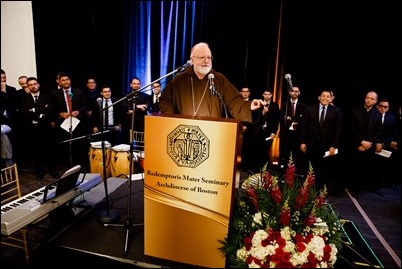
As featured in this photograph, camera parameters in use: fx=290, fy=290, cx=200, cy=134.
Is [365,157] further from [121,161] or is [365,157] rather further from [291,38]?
[121,161]

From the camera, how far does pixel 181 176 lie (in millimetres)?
1942

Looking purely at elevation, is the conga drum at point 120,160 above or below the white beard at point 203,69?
below

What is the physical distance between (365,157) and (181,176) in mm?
4165

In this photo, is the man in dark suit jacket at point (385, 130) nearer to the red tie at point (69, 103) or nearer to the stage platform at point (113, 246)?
the stage platform at point (113, 246)

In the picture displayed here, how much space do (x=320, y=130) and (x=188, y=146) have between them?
135 inches

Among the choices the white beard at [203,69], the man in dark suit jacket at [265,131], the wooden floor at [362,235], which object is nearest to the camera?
the wooden floor at [362,235]

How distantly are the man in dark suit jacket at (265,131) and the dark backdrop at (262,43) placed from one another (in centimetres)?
92

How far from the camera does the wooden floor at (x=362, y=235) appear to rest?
7.60ft

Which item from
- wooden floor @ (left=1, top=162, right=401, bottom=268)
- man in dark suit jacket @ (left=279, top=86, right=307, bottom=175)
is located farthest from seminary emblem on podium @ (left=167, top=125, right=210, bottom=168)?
man in dark suit jacket @ (left=279, top=86, right=307, bottom=175)

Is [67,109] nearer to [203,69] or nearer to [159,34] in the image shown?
[159,34]

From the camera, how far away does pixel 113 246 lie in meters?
2.31

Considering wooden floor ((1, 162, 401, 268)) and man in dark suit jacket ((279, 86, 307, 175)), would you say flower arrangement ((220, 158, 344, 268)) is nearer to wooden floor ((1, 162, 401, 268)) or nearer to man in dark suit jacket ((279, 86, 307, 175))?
wooden floor ((1, 162, 401, 268))

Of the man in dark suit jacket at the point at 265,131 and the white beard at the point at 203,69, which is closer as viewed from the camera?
the white beard at the point at 203,69

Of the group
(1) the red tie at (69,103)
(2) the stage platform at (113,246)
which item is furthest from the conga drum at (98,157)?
(2) the stage platform at (113,246)
